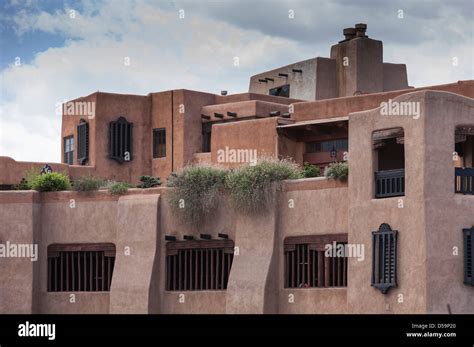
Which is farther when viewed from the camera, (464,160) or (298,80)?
(298,80)

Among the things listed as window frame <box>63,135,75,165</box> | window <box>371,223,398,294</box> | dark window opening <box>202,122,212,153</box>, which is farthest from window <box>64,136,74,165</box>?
window <box>371,223,398,294</box>

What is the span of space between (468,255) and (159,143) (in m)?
19.6

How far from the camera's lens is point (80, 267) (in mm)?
50219

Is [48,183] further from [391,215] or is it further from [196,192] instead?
[391,215]

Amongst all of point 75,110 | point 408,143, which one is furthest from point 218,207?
point 75,110

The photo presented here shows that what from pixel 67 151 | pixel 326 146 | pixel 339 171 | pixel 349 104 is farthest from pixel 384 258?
pixel 67 151

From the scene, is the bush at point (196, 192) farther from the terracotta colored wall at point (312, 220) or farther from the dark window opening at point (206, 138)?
the dark window opening at point (206, 138)

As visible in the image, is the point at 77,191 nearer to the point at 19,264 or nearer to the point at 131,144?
the point at 19,264

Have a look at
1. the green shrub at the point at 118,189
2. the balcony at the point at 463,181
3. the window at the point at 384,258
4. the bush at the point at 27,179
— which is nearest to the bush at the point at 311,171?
the window at the point at 384,258

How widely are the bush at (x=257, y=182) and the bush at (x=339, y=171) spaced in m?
1.93

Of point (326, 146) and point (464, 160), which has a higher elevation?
point (326, 146)

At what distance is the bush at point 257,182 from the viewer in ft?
152

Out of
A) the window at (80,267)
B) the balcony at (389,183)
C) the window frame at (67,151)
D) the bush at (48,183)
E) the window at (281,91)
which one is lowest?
the window at (80,267)

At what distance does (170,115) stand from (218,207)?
10.6 meters
